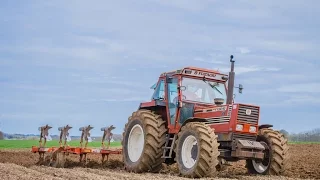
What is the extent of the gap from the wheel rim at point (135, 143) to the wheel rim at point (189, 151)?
2215mm

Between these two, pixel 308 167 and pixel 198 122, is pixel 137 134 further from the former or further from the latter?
pixel 308 167

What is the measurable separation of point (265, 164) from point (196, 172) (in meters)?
2.79

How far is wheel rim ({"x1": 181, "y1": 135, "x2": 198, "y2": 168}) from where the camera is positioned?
13.7 metres

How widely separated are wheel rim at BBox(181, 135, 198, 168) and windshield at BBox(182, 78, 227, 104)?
162 cm

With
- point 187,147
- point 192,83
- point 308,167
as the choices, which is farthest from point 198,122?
point 308,167

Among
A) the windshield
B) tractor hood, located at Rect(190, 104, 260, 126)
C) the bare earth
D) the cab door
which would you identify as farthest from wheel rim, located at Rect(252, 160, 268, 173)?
the cab door

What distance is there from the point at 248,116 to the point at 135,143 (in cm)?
365

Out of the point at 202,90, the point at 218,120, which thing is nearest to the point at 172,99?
the point at 202,90

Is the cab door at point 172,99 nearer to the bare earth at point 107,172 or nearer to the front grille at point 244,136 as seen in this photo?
the bare earth at point 107,172

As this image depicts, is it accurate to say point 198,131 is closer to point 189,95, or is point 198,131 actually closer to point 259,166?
point 189,95

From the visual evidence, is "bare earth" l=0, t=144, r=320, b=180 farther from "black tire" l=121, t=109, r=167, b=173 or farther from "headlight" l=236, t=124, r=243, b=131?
"headlight" l=236, t=124, r=243, b=131

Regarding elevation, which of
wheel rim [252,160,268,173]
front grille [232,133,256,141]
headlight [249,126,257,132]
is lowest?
wheel rim [252,160,268,173]

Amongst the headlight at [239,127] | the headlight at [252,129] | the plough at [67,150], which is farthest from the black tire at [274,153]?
the plough at [67,150]

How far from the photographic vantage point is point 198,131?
43.1 ft
